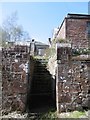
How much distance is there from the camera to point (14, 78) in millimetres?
4836

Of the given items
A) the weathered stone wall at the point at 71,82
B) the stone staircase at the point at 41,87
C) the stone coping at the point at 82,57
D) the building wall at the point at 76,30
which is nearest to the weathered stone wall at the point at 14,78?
the weathered stone wall at the point at 71,82

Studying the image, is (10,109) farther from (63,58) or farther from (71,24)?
(71,24)

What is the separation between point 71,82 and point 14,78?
1441 millimetres

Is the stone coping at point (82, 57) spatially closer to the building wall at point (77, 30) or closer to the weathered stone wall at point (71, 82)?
the weathered stone wall at point (71, 82)

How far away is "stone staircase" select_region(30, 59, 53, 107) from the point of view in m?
6.13

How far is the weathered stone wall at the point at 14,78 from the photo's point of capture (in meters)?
4.79

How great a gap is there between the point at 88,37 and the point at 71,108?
994 cm

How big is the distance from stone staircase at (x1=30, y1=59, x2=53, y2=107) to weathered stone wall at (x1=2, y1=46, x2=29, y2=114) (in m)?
1.02

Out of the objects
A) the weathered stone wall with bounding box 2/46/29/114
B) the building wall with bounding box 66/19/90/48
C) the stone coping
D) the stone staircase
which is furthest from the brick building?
the weathered stone wall with bounding box 2/46/29/114

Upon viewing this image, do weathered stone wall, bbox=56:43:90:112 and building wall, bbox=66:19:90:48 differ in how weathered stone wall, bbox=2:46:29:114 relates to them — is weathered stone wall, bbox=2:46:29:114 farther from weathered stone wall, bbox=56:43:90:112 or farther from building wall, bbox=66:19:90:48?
building wall, bbox=66:19:90:48

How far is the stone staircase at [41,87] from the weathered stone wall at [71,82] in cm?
113

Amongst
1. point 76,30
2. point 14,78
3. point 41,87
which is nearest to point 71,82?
point 14,78

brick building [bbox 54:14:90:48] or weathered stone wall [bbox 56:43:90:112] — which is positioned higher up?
brick building [bbox 54:14:90:48]

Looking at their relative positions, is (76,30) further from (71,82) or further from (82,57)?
(71,82)
